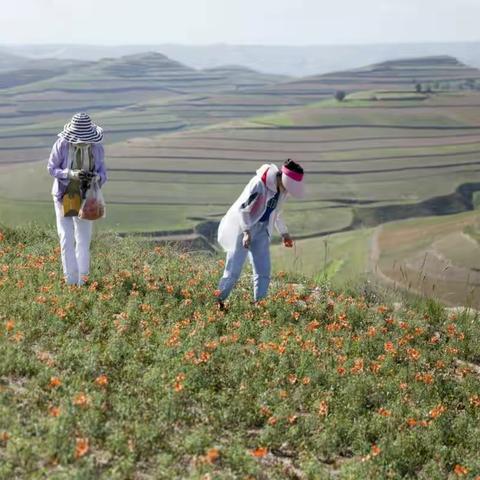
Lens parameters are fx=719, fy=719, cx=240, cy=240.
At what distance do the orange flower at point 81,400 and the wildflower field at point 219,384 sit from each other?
14 mm

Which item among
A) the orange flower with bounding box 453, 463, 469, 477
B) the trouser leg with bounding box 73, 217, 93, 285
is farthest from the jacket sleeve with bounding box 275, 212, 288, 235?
the orange flower with bounding box 453, 463, 469, 477

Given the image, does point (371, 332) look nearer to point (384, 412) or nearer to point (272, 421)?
point (384, 412)

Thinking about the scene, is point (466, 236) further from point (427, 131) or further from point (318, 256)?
point (427, 131)

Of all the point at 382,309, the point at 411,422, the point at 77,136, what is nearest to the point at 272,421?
the point at 411,422

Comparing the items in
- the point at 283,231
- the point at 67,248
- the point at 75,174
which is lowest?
the point at 67,248

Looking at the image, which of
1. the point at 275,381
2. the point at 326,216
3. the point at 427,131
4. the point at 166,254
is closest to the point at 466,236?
the point at 326,216

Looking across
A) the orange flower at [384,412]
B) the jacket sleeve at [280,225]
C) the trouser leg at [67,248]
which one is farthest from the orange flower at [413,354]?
the trouser leg at [67,248]

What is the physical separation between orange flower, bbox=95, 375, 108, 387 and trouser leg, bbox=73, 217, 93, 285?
10.5 ft

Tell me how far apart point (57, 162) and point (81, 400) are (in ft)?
13.7

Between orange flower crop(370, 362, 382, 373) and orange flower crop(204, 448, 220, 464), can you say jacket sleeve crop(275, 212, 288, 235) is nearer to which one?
orange flower crop(370, 362, 382, 373)

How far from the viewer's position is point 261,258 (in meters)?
10.0

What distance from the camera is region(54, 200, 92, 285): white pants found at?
991 centimetres

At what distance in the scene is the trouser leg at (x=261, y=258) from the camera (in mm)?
9922

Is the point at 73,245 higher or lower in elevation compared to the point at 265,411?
higher
